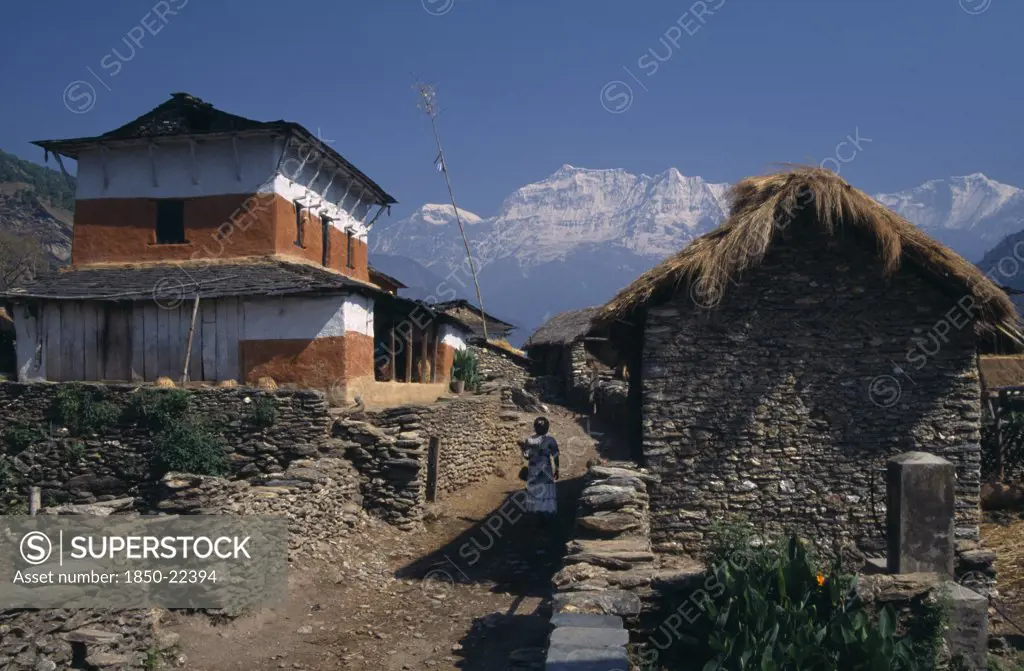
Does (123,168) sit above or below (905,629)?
above

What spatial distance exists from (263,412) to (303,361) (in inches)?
105

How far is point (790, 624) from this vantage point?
5.81 m

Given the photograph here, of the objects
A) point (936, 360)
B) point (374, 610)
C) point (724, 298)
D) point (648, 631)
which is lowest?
point (374, 610)

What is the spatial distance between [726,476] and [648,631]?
3113 mm

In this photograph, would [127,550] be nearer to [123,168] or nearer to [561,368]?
[123,168]

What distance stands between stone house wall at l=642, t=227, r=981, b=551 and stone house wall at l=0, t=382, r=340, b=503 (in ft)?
21.6

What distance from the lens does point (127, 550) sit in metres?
8.75

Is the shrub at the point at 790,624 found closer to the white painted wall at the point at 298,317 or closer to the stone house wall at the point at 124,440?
the stone house wall at the point at 124,440

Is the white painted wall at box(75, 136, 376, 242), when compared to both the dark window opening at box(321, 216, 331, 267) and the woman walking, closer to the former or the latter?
the dark window opening at box(321, 216, 331, 267)

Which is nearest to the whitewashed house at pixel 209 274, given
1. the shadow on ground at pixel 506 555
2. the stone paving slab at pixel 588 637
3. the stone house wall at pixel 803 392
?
the shadow on ground at pixel 506 555

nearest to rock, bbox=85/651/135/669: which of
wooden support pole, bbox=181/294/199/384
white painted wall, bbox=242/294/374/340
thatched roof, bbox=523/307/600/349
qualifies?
white painted wall, bbox=242/294/374/340

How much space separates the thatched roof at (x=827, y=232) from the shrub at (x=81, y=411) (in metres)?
8.80

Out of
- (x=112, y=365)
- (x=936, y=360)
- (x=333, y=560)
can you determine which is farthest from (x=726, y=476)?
(x=112, y=365)

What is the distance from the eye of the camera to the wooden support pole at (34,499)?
39.2 ft
